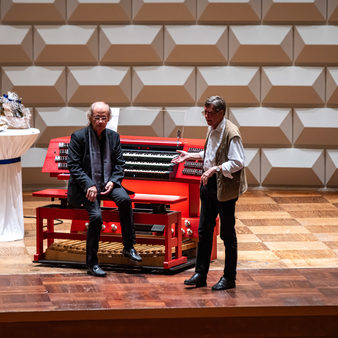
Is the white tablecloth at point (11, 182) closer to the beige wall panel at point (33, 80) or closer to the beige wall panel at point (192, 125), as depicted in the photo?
the beige wall panel at point (33, 80)

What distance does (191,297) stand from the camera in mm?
4555

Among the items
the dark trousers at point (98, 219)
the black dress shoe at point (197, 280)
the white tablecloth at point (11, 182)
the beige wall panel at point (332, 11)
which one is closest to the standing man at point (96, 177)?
the dark trousers at point (98, 219)

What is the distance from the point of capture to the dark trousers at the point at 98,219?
16.6 ft

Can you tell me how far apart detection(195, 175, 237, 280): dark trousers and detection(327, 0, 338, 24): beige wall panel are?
3.98 m

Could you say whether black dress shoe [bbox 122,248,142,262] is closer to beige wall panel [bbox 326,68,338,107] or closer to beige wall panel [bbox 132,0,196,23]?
beige wall panel [bbox 132,0,196,23]

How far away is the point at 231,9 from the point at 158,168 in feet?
9.74

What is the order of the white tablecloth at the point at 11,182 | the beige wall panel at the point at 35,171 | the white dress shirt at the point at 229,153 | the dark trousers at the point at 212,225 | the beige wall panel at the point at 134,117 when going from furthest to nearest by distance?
the beige wall panel at the point at 35,171, the beige wall panel at the point at 134,117, the white tablecloth at the point at 11,182, the dark trousers at the point at 212,225, the white dress shirt at the point at 229,153

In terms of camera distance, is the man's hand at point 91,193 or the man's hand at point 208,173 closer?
the man's hand at point 208,173

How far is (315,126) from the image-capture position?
8.19 metres

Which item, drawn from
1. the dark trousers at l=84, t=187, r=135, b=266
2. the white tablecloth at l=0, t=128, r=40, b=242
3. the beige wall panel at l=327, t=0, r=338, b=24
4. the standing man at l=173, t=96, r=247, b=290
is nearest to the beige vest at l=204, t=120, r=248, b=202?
the standing man at l=173, t=96, r=247, b=290

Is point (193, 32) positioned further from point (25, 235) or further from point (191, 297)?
point (191, 297)

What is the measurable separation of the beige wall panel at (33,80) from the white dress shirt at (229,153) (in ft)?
11.9

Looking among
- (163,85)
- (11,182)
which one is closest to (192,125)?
(163,85)

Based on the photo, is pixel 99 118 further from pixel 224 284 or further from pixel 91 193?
pixel 224 284
